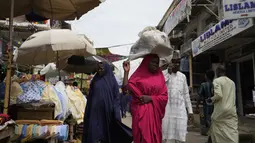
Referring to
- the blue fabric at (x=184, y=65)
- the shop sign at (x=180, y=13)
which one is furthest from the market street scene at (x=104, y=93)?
the blue fabric at (x=184, y=65)

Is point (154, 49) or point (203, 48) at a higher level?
point (203, 48)

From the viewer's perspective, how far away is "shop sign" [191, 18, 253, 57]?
8.26 m

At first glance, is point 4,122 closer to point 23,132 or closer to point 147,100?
point 23,132

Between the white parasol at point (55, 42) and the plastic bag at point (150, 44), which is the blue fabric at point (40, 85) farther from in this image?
the plastic bag at point (150, 44)

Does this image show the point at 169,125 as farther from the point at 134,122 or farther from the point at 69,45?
the point at 69,45

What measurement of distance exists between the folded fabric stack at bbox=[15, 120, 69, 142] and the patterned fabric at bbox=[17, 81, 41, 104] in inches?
15.6

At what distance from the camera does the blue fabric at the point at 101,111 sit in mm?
4875


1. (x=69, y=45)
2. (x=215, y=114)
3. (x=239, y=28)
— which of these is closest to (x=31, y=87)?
(x=69, y=45)

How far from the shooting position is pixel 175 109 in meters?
Result: 5.30

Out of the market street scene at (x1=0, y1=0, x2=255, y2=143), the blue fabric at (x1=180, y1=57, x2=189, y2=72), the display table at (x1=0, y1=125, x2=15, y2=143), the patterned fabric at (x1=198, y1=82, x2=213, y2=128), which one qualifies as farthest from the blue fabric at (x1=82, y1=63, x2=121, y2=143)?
the blue fabric at (x1=180, y1=57, x2=189, y2=72)

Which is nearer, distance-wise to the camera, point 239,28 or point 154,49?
point 154,49

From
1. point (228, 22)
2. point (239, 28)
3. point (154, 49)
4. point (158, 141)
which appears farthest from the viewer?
point (228, 22)

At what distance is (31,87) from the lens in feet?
17.7

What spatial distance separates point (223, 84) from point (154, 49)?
200 centimetres
